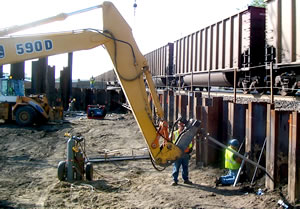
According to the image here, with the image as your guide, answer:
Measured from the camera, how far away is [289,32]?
923cm

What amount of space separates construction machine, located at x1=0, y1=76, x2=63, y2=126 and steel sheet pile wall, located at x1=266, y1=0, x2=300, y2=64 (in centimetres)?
1163

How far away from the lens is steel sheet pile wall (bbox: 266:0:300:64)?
9.02 metres

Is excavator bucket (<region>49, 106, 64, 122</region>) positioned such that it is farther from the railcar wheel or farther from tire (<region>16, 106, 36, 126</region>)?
the railcar wheel

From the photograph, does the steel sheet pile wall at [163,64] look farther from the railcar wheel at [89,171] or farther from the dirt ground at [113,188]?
the railcar wheel at [89,171]

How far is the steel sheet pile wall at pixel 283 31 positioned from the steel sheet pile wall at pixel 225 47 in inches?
52.6

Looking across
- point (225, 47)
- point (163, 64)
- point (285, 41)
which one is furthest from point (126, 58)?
point (163, 64)

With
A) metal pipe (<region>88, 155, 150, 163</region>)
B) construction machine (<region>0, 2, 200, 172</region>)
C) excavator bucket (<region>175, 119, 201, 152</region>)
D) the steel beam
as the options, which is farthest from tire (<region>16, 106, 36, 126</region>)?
the steel beam

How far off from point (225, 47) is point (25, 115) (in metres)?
10.4

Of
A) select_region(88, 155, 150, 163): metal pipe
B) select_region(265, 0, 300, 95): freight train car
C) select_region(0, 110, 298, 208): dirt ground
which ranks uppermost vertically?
select_region(265, 0, 300, 95): freight train car

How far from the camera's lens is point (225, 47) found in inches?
532

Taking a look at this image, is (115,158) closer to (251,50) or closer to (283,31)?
(283,31)

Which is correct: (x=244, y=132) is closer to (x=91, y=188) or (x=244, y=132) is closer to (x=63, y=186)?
(x=91, y=188)

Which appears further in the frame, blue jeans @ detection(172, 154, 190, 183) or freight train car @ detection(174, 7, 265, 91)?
freight train car @ detection(174, 7, 265, 91)

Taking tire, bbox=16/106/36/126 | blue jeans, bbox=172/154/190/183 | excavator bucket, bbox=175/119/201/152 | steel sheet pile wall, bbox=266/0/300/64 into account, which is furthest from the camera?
tire, bbox=16/106/36/126
